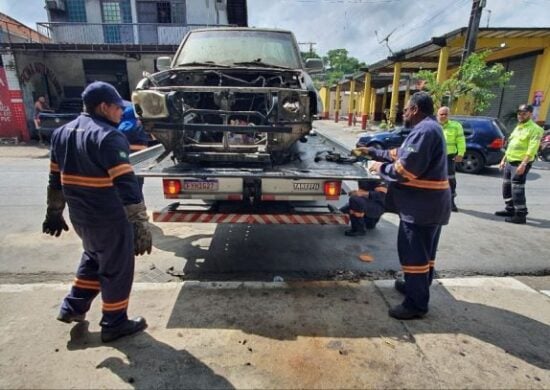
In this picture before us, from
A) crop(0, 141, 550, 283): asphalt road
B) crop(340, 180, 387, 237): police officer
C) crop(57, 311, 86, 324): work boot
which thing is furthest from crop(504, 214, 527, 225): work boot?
crop(57, 311, 86, 324): work boot

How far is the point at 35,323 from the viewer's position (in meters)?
2.76

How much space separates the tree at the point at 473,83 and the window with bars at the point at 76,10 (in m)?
16.6

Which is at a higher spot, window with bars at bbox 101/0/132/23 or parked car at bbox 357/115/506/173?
window with bars at bbox 101/0/132/23

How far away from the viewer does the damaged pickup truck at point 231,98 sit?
3373 millimetres

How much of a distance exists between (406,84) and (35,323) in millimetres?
30035

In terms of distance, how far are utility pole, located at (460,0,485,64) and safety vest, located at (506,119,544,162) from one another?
7.83 metres

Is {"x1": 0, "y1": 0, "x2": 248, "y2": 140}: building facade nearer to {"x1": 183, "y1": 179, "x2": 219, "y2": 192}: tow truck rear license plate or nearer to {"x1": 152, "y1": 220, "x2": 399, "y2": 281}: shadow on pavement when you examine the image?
{"x1": 152, "y1": 220, "x2": 399, "y2": 281}: shadow on pavement

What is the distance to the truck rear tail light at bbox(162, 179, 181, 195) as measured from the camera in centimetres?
322

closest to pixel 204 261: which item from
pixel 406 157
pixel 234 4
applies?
pixel 406 157

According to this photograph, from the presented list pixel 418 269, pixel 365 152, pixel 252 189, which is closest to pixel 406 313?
pixel 418 269

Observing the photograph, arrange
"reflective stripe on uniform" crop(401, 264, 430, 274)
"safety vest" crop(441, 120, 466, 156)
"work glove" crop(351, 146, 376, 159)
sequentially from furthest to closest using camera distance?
"safety vest" crop(441, 120, 466, 156) → "work glove" crop(351, 146, 376, 159) → "reflective stripe on uniform" crop(401, 264, 430, 274)

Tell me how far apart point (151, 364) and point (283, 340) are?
2.95 feet

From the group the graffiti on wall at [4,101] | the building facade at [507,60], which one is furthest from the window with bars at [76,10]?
the building facade at [507,60]

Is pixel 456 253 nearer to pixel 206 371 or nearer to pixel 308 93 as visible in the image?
pixel 308 93
